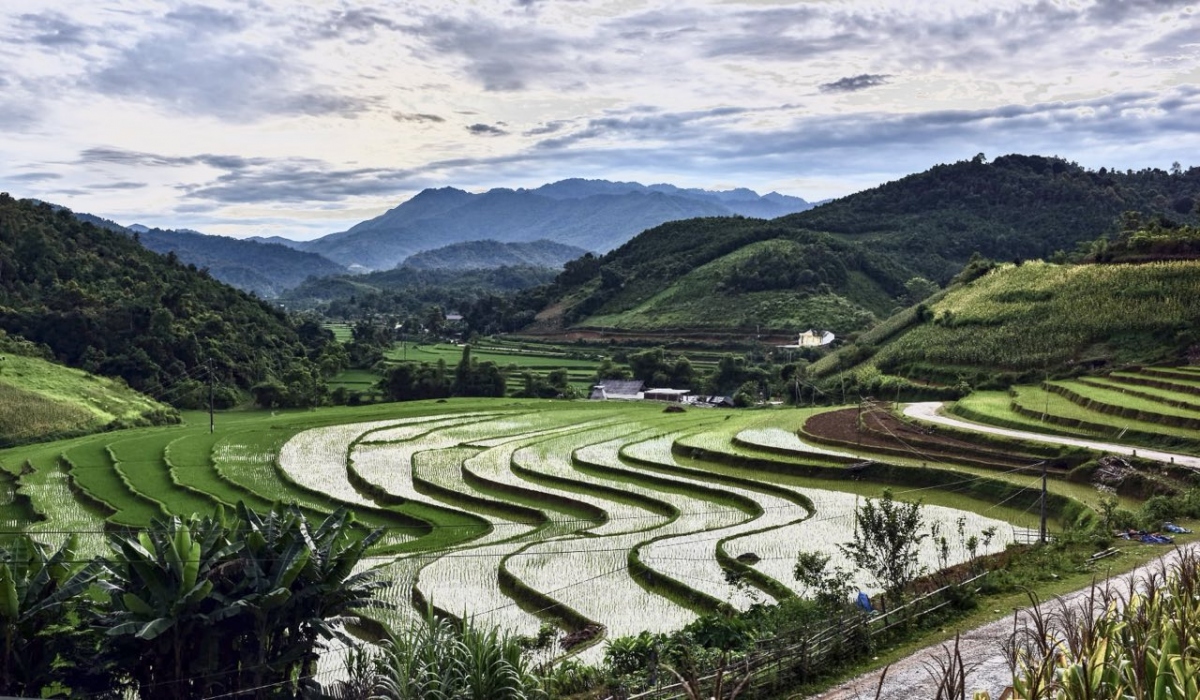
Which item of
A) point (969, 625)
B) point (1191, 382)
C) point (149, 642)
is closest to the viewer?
point (149, 642)

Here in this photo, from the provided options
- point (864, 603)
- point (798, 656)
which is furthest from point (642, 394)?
point (798, 656)

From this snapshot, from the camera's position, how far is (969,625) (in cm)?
1443

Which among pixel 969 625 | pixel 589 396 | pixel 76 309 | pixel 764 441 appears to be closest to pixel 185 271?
pixel 76 309

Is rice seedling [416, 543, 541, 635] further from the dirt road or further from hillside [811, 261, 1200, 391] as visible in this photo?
hillside [811, 261, 1200, 391]

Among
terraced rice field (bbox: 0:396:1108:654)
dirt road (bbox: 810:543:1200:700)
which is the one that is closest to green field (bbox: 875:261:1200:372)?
terraced rice field (bbox: 0:396:1108:654)

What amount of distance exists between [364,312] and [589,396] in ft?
339

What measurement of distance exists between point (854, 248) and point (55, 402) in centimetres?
8457

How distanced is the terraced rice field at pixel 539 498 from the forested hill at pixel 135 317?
14.2 meters

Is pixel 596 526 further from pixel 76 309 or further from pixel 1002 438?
pixel 76 309

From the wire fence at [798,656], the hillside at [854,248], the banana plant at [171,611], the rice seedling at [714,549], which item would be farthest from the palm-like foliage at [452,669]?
the hillside at [854,248]

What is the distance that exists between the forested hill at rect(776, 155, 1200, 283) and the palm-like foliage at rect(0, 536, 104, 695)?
107431 mm

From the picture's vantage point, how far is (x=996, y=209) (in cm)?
12912

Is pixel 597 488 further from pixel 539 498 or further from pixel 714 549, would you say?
pixel 714 549

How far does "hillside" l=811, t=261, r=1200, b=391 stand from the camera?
4169cm
